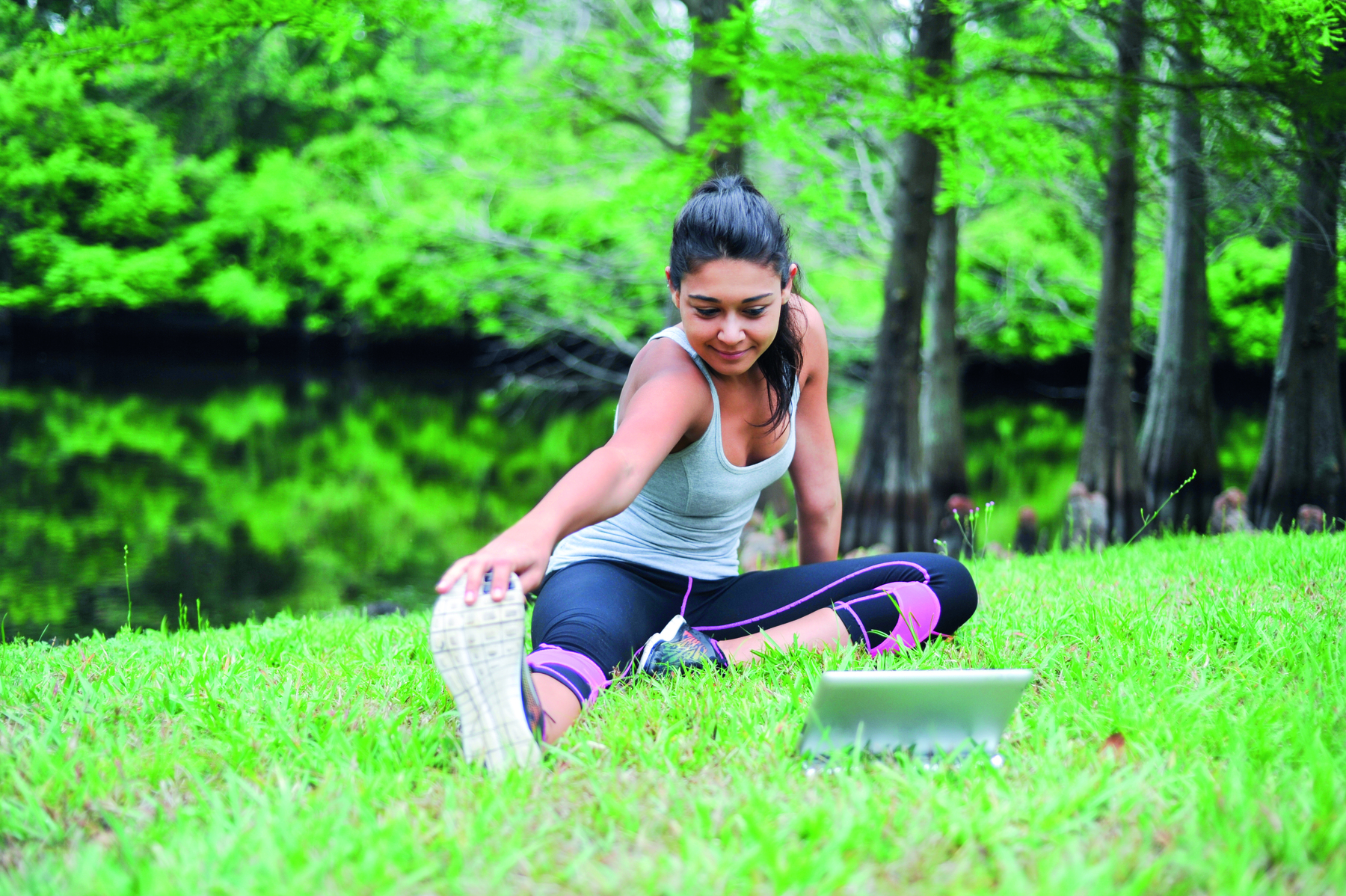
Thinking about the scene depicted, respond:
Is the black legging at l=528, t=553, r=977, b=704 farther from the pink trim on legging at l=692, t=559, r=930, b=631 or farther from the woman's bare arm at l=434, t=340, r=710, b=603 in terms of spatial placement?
the woman's bare arm at l=434, t=340, r=710, b=603

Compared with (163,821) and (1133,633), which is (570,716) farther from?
(1133,633)

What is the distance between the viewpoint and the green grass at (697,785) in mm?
1321

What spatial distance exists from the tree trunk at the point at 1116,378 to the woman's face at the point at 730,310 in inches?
207

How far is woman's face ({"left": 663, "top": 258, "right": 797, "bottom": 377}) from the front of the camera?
2125mm

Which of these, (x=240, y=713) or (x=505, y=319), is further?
(x=505, y=319)

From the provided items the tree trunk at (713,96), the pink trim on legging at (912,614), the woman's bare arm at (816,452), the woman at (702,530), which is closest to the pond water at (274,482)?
the woman at (702,530)

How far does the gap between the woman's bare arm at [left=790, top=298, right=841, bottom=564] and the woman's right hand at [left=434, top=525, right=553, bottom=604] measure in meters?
1.11

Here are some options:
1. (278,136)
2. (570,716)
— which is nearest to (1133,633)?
(570,716)

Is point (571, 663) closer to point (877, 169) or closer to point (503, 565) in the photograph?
point (503, 565)

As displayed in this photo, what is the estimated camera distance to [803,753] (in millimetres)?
1741

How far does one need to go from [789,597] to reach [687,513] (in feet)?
1.15

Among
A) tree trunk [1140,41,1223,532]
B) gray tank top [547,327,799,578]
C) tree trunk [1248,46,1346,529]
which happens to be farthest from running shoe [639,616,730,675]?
tree trunk [1140,41,1223,532]

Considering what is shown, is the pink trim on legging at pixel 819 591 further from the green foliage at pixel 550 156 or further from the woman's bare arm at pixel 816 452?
the green foliage at pixel 550 156

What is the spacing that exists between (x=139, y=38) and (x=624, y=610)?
403 cm
